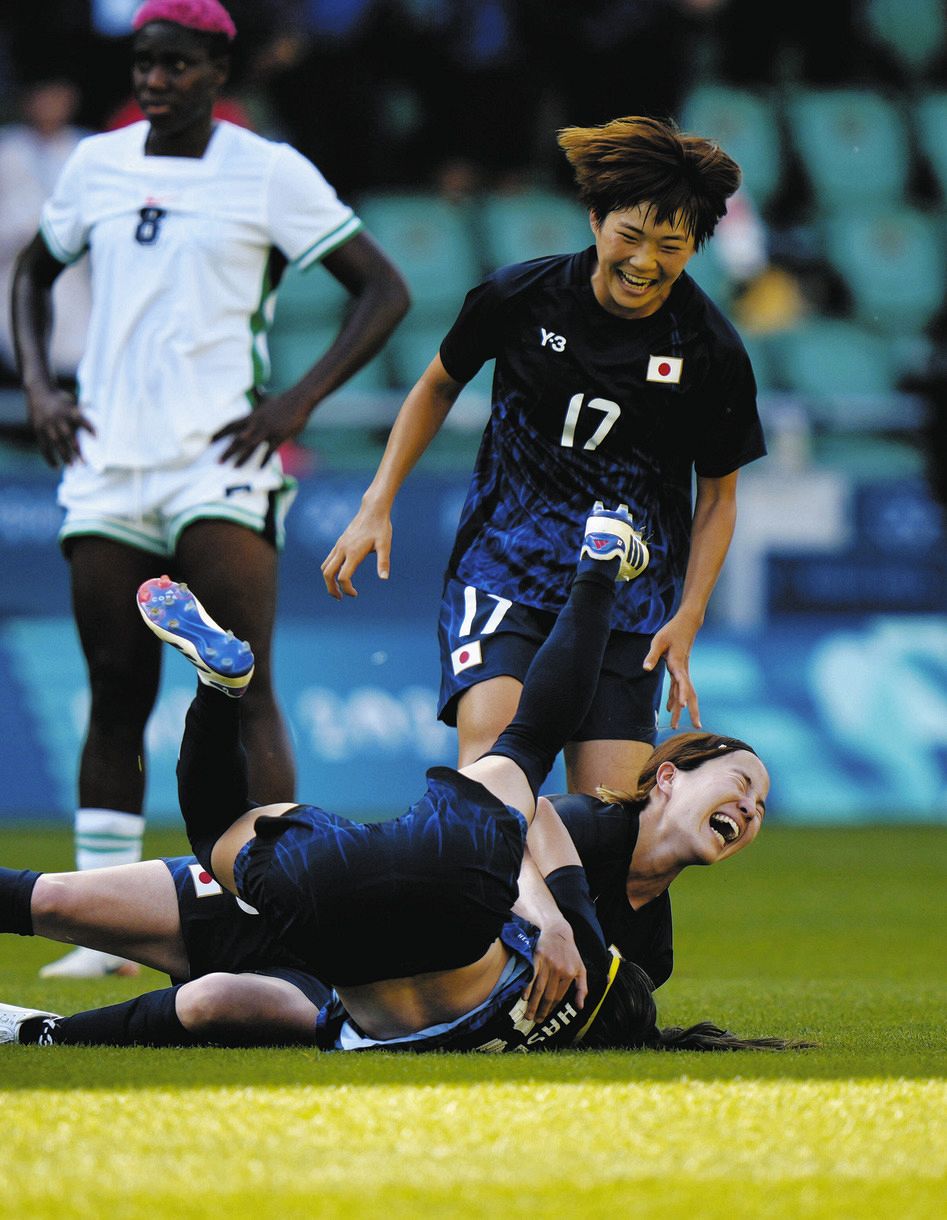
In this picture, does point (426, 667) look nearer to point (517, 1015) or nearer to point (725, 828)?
point (725, 828)

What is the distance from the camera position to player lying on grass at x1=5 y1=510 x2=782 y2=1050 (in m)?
3.47

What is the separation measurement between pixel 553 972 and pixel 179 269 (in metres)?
2.45

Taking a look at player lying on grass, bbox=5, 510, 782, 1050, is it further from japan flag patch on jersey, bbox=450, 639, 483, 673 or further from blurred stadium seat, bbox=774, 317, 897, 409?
blurred stadium seat, bbox=774, 317, 897, 409

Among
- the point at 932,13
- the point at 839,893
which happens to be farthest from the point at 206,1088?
the point at 932,13

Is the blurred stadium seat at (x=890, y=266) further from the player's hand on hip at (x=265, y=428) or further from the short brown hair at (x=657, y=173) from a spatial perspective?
the short brown hair at (x=657, y=173)

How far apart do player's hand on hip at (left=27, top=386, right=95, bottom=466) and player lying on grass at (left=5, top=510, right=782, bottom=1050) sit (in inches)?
63.0

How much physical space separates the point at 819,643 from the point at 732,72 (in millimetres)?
6187

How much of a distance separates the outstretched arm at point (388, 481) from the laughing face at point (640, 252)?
1.55 ft

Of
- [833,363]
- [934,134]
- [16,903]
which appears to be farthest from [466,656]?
[934,134]

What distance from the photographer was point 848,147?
14.0 m

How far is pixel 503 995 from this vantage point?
3674mm

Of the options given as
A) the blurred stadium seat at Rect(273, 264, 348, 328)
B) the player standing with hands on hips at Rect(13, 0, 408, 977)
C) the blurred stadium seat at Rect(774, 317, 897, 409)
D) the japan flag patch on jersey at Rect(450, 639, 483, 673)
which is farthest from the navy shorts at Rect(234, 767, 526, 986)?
the blurred stadium seat at Rect(774, 317, 897, 409)

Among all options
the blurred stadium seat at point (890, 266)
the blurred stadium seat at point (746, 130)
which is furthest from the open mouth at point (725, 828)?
the blurred stadium seat at point (746, 130)

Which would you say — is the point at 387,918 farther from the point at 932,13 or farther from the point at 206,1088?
the point at 932,13
